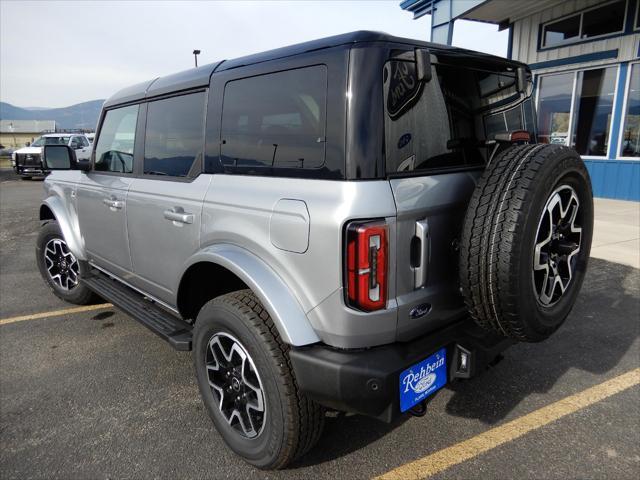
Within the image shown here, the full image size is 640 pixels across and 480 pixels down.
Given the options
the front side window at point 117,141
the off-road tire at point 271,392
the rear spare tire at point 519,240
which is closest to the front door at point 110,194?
the front side window at point 117,141

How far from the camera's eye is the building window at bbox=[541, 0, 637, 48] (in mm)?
9664

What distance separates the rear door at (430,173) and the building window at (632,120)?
9.59 metres

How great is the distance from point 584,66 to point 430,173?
10720mm

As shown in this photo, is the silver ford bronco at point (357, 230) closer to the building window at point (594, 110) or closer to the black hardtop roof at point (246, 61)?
the black hardtop roof at point (246, 61)

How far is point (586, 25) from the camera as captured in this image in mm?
10281

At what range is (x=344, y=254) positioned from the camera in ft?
5.83

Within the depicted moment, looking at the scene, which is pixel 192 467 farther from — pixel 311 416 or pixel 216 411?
pixel 311 416

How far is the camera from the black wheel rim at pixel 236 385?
7.12 ft

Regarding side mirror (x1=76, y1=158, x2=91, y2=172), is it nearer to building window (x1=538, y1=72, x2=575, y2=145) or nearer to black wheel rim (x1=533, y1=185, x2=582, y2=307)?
black wheel rim (x1=533, y1=185, x2=582, y2=307)

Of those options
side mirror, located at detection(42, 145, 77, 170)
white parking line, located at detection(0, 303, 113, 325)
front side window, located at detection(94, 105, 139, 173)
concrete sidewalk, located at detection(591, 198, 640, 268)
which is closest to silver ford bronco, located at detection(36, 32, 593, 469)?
front side window, located at detection(94, 105, 139, 173)

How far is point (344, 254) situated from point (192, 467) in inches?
53.9

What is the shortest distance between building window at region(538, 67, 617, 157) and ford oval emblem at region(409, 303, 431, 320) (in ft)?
30.8

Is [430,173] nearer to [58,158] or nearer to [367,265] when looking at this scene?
[367,265]

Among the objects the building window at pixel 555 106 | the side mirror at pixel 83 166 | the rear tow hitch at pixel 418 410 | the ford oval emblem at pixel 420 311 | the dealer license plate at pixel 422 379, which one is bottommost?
the rear tow hitch at pixel 418 410
